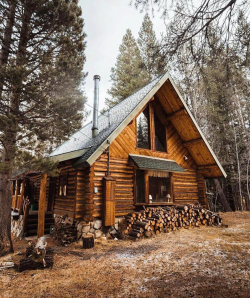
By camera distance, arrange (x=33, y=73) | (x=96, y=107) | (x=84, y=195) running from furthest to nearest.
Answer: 1. (x=96, y=107)
2. (x=84, y=195)
3. (x=33, y=73)

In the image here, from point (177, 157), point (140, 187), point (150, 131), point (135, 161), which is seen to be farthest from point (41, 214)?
point (177, 157)

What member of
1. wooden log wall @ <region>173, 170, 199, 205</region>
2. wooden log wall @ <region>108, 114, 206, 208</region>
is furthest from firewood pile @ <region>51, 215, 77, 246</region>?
wooden log wall @ <region>173, 170, 199, 205</region>

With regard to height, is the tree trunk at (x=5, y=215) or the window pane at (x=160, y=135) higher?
the window pane at (x=160, y=135)

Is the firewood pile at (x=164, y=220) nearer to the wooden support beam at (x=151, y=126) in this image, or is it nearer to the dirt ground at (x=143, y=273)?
the dirt ground at (x=143, y=273)

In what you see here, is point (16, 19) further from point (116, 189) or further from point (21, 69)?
point (116, 189)

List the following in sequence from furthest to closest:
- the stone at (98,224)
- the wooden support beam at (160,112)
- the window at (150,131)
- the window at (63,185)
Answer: the wooden support beam at (160,112), the window at (150,131), the window at (63,185), the stone at (98,224)

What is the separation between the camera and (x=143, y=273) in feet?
14.2

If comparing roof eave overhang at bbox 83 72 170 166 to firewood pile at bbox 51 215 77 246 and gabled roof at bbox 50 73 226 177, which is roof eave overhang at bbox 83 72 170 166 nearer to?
gabled roof at bbox 50 73 226 177

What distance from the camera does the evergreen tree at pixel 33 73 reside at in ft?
19.2

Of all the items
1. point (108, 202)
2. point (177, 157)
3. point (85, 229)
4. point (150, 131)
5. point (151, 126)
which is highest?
point (151, 126)

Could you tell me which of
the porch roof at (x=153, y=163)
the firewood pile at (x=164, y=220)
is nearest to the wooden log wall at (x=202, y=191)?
the firewood pile at (x=164, y=220)

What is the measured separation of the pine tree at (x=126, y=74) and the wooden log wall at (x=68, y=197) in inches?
634

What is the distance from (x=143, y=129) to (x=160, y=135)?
123 cm

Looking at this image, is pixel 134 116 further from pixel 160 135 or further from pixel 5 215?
A: pixel 5 215
